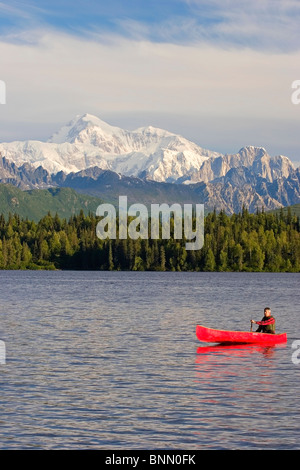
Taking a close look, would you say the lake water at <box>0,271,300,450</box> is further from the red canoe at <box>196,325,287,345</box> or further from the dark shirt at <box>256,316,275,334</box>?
the dark shirt at <box>256,316,275,334</box>

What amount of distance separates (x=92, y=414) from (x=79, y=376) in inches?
435

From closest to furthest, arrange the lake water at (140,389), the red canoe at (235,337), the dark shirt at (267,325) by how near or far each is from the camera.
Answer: the lake water at (140,389)
the red canoe at (235,337)
the dark shirt at (267,325)

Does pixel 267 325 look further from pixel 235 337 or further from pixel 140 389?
pixel 140 389

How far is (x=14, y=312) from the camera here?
102 meters

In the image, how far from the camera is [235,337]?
68.1 metres

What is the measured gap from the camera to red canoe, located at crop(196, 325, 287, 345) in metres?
67.4

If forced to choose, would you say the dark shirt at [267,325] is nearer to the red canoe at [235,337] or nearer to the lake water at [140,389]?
the red canoe at [235,337]

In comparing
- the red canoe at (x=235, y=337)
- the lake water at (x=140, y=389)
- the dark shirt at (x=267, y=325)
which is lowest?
the lake water at (x=140, y=389)

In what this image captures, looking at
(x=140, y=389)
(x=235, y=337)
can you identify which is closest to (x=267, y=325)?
(x=235, y=337)

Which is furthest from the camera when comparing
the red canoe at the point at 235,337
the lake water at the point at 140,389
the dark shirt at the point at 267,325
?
the dark shirt at the point at 267,325

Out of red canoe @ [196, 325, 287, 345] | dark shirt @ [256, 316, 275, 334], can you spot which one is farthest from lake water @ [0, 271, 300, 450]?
dark shirt @ [256, 316, 275, 334]

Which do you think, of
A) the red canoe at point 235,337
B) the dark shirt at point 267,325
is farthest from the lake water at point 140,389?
the dark shirt at point 267,325

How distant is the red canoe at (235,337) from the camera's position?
67.4 meters
